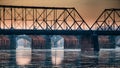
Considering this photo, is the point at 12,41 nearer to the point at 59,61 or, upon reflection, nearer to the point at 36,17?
the point at 36,17


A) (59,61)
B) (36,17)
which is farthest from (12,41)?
(59,61)

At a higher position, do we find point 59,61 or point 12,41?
point 12,41

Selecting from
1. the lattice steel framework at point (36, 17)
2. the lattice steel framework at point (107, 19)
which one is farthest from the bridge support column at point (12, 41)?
the lattice steel framework at point (107, 19)

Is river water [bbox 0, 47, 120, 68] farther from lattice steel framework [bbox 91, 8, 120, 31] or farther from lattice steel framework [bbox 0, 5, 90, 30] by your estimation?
lattice steel framework [bbox 91, 8, 120, 31]

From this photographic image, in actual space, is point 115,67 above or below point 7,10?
below

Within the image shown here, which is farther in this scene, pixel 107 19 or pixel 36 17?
pixel 107 19

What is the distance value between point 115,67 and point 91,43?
26873 millimetres

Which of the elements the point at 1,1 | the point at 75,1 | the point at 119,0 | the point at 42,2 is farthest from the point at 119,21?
the point at 1,1

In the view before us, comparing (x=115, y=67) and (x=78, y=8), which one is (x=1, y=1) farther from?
(x=115, y=67)

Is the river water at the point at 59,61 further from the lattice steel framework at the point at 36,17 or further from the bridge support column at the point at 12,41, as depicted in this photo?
the bridge support column at the point at 12,41

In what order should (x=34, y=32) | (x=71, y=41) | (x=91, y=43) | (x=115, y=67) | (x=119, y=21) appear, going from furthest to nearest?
(x=71, y=41)
(x=119, y=21)
(x=91, y=43)
(x=34, y=32)
(x=115, y=67)

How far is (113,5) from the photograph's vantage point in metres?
55.1

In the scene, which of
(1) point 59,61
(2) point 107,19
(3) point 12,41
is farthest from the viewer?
(3) point 12,41

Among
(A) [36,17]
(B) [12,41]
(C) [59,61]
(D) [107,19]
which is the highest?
(D) [107,19]
